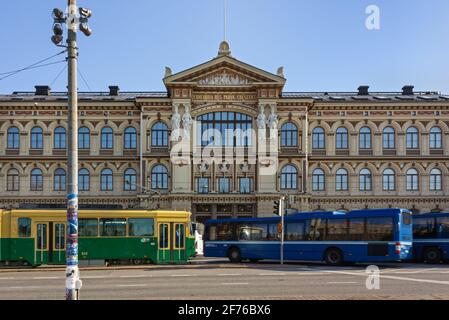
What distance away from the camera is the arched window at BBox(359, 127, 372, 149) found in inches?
2462

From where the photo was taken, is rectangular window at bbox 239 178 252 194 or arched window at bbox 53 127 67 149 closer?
rectangular window at bbox 239 178 252 194

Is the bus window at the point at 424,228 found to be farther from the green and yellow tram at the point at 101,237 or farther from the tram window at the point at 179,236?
the tram window at the point at 179,236

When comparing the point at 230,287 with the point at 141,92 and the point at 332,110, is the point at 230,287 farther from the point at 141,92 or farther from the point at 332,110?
the point at 141,92

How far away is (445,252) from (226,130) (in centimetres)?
2944

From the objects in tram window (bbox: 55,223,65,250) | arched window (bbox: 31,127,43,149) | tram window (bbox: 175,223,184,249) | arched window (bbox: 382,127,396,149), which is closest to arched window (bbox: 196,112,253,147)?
arched window (bbox: 382,127,396,149)

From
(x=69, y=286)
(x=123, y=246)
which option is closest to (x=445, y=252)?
(x=123, y=246)

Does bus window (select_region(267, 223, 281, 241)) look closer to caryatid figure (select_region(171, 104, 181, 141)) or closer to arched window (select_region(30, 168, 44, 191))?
caryatid figure (select_region(171, 104, 181, 141))

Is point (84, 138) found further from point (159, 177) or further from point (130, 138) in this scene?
point (159, 177)

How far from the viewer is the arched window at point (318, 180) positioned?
62.5m

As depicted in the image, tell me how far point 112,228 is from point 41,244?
3778 mm

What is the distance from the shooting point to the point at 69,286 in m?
14.3

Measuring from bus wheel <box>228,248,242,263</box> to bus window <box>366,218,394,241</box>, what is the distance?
8.44 m

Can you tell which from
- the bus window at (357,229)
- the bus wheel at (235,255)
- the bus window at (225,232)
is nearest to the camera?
the bus window at (357,229)

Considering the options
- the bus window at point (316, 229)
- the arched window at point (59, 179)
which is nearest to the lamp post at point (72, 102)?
the bus window at point (316, 229)
